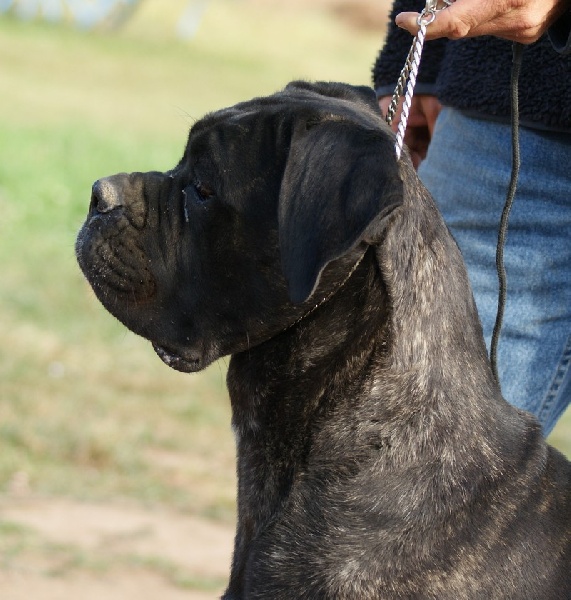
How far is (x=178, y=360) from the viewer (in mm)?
→ 3180

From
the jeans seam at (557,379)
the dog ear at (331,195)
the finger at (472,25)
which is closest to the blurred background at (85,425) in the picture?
the dog ear at (331,195)

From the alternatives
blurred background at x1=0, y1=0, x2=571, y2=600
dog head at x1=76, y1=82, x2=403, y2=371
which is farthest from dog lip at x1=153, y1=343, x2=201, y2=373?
blurred background at x1=0, y1=0, x2=571, y2=600

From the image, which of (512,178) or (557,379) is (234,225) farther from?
(557,379)

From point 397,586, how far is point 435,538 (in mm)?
148

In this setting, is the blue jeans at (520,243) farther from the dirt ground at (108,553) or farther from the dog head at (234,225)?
the dirt ground at (108,553)

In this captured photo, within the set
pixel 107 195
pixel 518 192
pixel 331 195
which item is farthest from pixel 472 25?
pixel 107 195

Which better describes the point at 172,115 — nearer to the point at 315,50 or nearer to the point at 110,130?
the point at 110,130

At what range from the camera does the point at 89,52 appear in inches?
1318

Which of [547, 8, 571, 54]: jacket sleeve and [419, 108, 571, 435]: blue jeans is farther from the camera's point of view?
[419, 108, 571, 435]: blue jeans

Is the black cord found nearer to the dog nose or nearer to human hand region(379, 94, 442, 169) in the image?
human hand region(379, 94, 442, 169)

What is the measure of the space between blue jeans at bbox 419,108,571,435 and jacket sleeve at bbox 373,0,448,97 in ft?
0.89

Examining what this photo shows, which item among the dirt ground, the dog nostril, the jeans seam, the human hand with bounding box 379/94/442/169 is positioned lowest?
the dirt ground

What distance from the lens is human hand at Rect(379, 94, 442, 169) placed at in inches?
154

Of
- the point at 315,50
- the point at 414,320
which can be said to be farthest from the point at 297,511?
the point at 315,50
